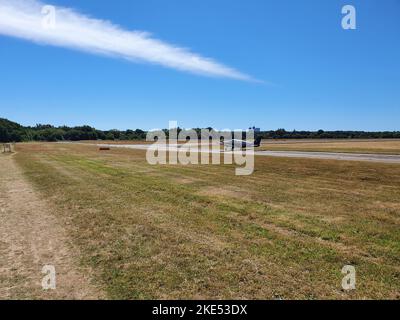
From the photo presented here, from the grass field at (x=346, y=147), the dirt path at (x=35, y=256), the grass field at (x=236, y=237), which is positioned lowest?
the dirt path at (x=35, y=256)

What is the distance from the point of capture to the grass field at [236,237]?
566 centimetres

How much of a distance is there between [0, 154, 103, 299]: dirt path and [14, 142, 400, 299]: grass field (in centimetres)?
32

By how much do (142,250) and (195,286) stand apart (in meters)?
2.15

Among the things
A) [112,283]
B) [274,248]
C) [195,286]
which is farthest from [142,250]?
[274,248]

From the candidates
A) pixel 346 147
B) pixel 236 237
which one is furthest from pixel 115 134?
pixel 236 237

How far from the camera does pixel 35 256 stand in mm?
7145

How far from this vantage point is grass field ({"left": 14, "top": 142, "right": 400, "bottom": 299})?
5.66 m

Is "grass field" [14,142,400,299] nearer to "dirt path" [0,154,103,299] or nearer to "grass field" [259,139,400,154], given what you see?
"dirt path" [0,154,103,299]

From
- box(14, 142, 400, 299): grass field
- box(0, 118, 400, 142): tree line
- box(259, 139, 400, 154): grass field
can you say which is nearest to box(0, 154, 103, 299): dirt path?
box(14, 142, 400, 299): grass field

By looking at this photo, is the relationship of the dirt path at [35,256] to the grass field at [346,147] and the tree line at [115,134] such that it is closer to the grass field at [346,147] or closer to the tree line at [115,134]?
the grass field at [346,147]

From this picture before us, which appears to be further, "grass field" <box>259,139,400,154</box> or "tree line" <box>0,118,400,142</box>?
"tree line" <box>0,118,400,142</box>

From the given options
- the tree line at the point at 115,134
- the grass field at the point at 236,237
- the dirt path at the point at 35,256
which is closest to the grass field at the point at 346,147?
the grass field at the point at 236,237

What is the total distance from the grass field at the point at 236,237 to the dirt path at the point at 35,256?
32cm
